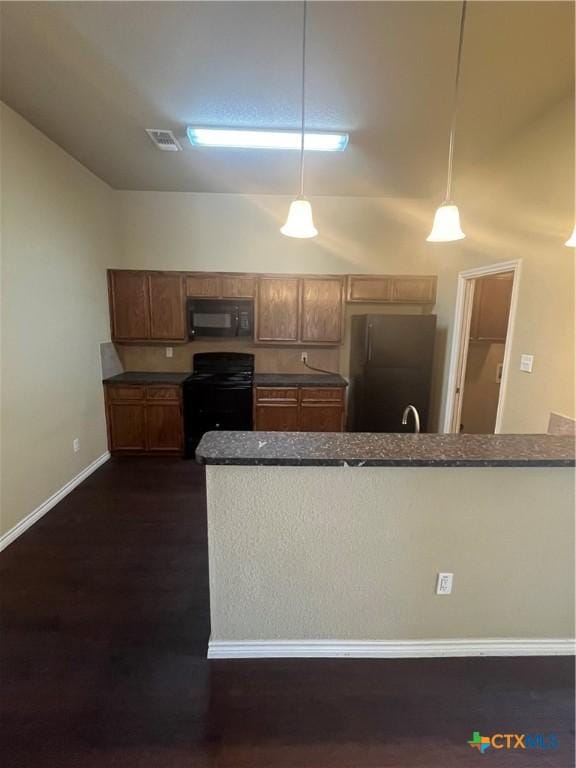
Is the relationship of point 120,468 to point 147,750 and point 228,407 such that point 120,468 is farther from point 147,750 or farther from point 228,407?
point 147,750

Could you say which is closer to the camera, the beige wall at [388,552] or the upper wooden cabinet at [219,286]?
the beige wall at [388,552]

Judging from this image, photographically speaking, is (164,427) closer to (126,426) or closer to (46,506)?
(126,426)

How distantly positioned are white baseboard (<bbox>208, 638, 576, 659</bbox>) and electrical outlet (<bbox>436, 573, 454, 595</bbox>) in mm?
271

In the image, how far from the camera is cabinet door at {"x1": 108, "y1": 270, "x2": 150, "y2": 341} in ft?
12.1

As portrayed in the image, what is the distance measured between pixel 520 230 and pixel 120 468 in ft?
13.4

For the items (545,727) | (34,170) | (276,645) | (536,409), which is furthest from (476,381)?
(34,170)

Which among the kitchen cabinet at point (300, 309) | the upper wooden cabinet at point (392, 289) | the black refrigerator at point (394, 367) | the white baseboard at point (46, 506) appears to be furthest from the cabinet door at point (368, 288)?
the white baseboard at point (46, 506)

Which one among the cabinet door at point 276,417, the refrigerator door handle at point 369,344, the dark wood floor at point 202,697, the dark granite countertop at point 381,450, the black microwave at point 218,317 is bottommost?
the dark wood floor at point 202,697

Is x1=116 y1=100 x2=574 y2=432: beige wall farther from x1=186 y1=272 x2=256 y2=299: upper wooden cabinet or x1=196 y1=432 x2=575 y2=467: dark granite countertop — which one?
x1=196 y1=432 x2=575 y2=467: dark granite countertop

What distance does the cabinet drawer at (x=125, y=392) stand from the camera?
11.8 ft

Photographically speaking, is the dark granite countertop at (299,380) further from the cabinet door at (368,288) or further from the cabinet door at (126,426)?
the cabinet door at (126,426)

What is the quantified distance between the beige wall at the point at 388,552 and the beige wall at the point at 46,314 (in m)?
1.92

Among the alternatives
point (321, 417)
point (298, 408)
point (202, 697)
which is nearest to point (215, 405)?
point (298, 408)

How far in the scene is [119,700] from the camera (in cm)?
136
